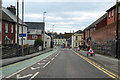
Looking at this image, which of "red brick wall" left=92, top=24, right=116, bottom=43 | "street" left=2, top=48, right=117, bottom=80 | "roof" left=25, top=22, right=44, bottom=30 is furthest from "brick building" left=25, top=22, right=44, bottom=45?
"street" left=2, top=48, right=117, bottom=80

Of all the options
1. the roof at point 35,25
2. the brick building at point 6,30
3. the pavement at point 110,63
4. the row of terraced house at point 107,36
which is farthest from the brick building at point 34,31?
the pavement at point 110,63

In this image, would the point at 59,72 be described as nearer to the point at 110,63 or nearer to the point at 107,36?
the point at 110,63

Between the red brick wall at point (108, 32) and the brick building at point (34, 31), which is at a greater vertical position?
the brick building at point (34, 31)

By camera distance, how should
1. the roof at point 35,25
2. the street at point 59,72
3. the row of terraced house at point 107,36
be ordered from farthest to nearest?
the roof at point 35,25 → the row of terraced house at point 107,36 → the street at point 59,72

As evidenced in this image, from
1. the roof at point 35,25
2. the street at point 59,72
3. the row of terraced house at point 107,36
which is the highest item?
the roof at point 35,25

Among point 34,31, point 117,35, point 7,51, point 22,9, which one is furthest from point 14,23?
point 34,31

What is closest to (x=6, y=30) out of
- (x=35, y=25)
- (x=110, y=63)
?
(x=110, y=63)

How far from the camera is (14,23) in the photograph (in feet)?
128

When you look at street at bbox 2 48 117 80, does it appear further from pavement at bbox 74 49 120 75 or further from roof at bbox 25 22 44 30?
roof at bbox 25 22 44 30

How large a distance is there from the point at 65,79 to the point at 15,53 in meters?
16.5

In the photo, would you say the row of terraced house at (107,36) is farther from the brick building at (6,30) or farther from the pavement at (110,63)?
the brick building at (6,30)

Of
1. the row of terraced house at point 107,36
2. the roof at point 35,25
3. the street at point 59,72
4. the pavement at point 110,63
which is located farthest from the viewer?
the roof at point 35,25

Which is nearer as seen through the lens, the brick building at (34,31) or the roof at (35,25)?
the brick building at (34,31)

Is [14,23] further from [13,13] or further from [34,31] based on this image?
[34,31]
